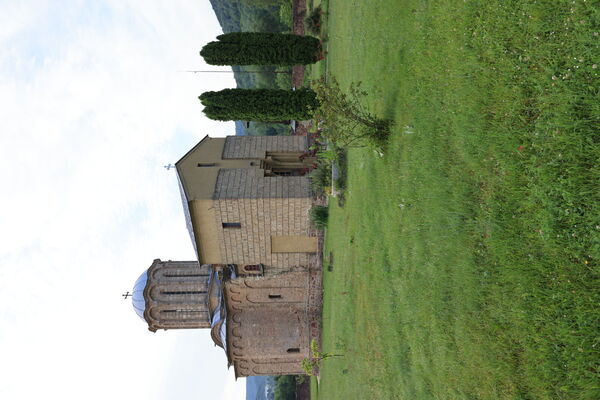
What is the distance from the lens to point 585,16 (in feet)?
18.3

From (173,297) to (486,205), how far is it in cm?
2201

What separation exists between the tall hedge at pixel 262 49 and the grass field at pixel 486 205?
28.2 ft

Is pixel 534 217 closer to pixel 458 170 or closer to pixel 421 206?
pixel 458 170

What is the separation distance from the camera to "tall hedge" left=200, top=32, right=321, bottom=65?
2133cm

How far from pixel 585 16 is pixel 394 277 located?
7.17m

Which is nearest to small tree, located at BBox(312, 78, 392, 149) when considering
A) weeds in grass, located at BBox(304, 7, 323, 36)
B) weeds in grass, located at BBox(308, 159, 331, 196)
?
weeds in grass, located at BBox(308, 159, 331, 196)

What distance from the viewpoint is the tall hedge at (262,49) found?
21.3 m

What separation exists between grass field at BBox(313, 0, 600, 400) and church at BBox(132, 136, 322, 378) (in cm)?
860

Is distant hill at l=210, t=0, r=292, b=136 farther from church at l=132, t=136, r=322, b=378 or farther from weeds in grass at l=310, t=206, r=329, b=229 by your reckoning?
weeds in grass at l=310, t=206, r=329, b=229

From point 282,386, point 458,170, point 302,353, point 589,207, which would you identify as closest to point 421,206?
point 458,170

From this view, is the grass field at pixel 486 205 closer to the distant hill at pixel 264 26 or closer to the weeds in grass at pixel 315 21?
the weeds in grass at pixel 315 21

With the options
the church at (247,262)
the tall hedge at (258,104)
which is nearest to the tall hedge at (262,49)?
the tall hedge at (258,104)

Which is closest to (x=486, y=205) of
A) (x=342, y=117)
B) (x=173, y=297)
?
(x=342, y=117)

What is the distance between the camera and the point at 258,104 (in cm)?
2031
